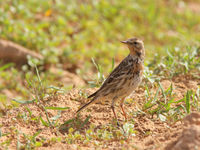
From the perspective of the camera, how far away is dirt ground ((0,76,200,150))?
4.26 meters

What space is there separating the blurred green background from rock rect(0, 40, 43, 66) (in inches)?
8.2

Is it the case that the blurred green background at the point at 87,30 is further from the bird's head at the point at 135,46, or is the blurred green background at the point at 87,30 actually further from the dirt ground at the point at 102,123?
the dirt ground at the point at 102,123

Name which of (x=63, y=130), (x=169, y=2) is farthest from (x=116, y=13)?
(x=63, y=130)

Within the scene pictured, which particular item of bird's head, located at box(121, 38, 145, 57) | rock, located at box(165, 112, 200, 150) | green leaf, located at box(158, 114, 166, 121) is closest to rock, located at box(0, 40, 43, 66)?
bird's head, located at box(121, 38, 145, 57)

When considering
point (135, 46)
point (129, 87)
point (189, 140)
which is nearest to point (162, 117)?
point (129, 87)

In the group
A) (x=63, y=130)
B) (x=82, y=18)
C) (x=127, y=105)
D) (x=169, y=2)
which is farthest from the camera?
(x=169, y=2)

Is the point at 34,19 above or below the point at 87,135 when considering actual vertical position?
above

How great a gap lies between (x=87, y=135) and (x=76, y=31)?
5.88 m

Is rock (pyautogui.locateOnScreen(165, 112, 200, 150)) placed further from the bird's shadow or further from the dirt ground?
the bird's shadow

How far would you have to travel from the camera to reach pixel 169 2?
484 inches

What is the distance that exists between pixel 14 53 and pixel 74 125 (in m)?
4.18

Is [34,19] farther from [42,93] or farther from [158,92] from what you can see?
[158,92]

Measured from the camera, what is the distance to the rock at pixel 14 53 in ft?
27.8

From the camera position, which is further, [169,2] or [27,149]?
[169,2]
